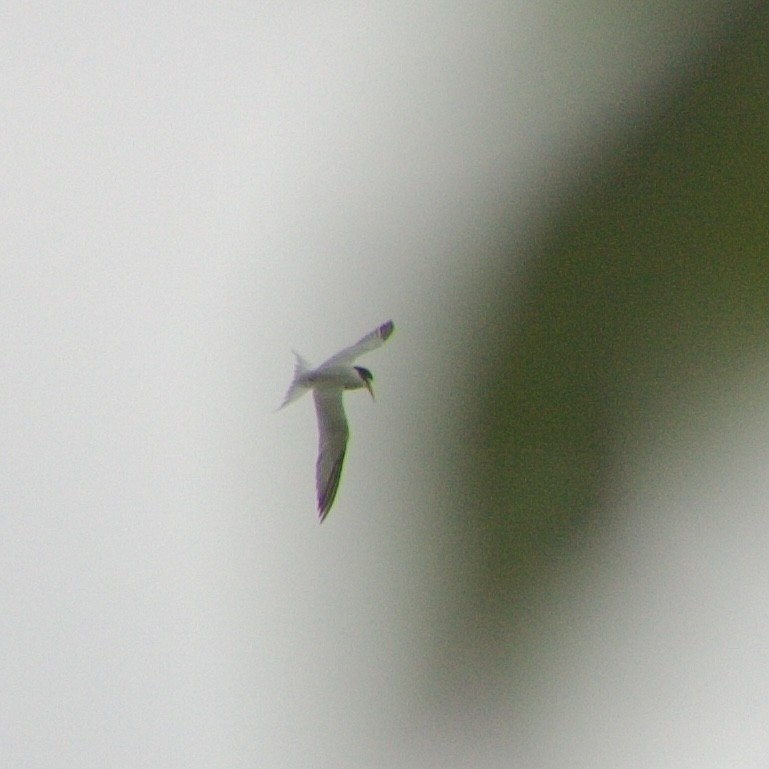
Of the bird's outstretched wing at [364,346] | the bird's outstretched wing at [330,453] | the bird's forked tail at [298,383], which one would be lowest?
the bird's outstretched wing at [330,453]

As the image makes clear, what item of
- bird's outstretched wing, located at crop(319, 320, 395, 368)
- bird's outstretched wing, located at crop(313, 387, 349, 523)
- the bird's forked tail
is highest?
bird's outstretched wing, located at crop(319, 320, 395, 368)

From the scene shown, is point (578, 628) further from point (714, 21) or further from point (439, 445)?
point (714, 21)

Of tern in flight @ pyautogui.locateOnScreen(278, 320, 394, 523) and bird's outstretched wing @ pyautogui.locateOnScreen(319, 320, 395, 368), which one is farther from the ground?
bird's outstretched wing @ pyautogui.locateOnScreen(319, 320, 395, 368)

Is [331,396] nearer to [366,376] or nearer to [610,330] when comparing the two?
[366,376]

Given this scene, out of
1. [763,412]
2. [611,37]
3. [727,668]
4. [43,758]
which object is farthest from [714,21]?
[43,758]

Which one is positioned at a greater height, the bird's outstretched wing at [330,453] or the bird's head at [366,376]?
the bird's head at [366,376]

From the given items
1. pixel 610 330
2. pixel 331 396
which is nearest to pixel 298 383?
pixel 331 396
